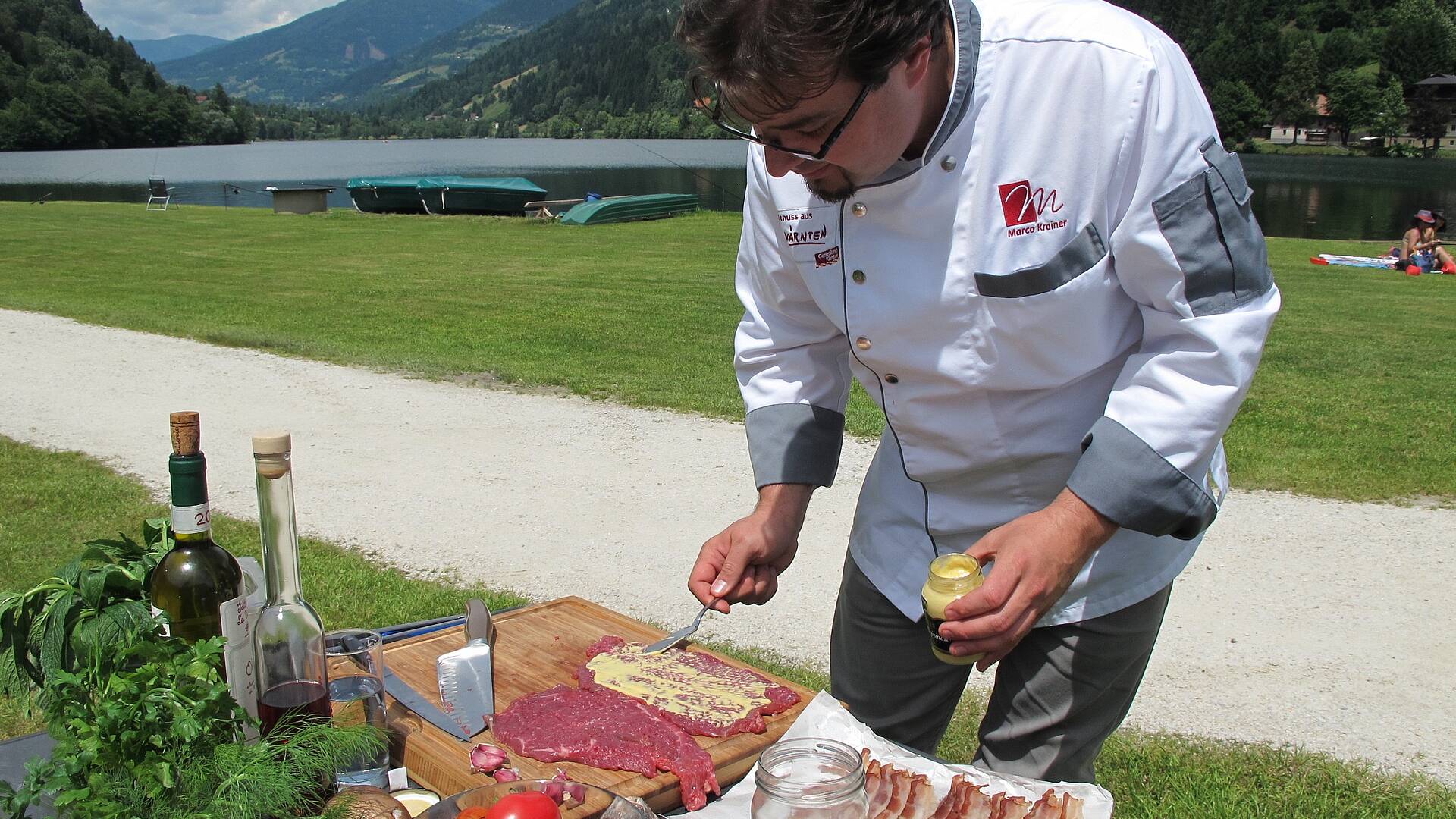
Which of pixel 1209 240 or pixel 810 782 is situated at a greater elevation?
pixel 1209 240

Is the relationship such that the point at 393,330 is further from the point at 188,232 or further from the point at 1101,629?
the point at 188,232

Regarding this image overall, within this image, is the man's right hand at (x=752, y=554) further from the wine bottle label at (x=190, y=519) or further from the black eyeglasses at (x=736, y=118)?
the wine bottle label at (x=190, y=519)

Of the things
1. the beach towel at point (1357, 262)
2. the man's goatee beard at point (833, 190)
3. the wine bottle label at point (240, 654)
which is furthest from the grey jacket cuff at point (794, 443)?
the beach towel at point (1357, 262)

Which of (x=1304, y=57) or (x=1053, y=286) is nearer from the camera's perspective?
(x=1053, y=286)

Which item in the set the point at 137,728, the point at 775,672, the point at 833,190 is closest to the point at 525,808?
the point at 137,728

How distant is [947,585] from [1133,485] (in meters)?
0.34

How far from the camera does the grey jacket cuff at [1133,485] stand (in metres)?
1.76

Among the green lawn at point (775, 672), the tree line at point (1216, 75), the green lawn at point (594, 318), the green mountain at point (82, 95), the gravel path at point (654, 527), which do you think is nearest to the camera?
the green lawn at point (775, 672)

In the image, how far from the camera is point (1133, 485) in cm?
177

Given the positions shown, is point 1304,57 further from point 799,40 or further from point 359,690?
point 359,690

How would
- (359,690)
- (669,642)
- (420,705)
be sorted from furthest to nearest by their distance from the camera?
1. (669,642)
2. (420,705)
3. (359,690)

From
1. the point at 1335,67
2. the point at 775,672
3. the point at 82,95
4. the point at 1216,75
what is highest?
the point at 1335,67

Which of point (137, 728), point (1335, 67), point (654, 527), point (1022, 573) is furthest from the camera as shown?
point (1335, 67)

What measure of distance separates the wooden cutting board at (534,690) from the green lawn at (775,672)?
92cm
